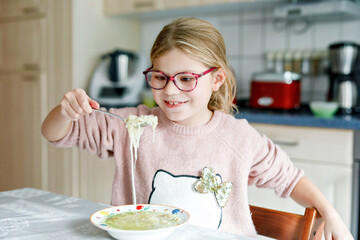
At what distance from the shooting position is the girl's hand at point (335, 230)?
0.97 m

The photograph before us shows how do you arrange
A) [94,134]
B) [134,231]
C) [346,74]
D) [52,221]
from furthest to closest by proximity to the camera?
[346,74] → [94,134] → [52,221] → [134,231]

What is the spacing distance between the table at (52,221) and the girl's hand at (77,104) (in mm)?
222

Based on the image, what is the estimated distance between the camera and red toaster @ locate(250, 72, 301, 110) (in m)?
2.27

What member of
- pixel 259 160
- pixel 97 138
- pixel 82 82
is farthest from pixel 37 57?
pixel 259 160

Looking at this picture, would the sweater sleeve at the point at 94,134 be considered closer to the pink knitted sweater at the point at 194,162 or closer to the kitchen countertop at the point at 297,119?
the pink knitted sweater at the point at 194,162

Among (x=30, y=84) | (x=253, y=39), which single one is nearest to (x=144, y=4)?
(x=253, y=39)

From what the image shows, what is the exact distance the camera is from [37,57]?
2859mm

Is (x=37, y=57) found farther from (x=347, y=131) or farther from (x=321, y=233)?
(x=321, y=233)

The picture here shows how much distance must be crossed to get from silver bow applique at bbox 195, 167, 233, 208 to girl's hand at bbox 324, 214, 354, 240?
0.84 ft

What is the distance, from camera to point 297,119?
197 centimetres

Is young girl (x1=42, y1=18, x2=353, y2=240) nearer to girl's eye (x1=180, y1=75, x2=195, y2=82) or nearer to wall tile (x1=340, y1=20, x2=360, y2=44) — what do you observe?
girl's eye (x1=180, y1=75, x2=195, y2=82)

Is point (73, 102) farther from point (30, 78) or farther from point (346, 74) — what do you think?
point (30, 78)

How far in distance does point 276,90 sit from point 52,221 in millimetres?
1637

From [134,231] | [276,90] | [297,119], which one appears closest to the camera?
[134,231]
